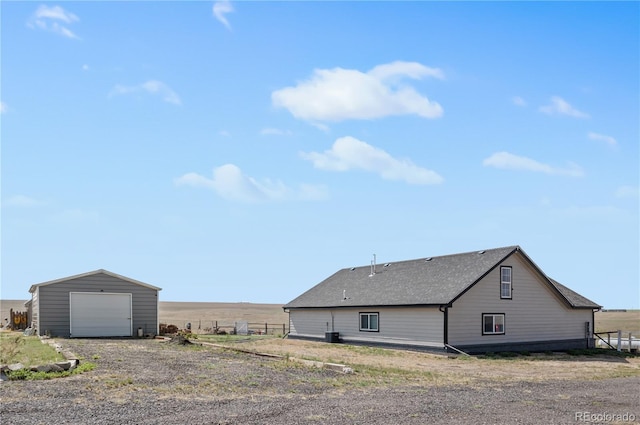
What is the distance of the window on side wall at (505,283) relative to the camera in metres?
29.4

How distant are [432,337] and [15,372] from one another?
58.1 feet

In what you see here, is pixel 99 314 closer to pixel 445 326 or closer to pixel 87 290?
pixel 87 290

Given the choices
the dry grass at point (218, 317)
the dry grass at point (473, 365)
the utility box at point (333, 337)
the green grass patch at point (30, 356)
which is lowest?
the dry grass at point (218, 317)

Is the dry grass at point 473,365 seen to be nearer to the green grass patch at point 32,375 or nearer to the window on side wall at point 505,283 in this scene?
the window on side wall at point 505,283

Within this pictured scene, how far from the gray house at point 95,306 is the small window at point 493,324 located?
62.6 ft

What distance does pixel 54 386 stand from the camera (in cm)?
1370

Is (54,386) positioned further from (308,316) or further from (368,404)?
(308,316)

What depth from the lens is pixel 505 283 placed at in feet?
97.1

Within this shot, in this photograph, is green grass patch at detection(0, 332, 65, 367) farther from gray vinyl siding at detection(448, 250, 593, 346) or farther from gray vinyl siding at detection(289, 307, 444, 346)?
gray vinyl siding at detection(448, 250, 593, 346)

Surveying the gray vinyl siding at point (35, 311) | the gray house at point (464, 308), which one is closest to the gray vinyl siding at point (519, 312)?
the gray house at point (464, 308)

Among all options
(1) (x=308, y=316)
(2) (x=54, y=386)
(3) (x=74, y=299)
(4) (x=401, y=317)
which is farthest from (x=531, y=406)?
(3) (x=74, y=299)

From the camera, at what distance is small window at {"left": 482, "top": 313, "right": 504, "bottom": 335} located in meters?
28.6

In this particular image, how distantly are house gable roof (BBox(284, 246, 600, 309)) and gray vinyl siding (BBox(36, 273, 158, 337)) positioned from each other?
8298 millimetres

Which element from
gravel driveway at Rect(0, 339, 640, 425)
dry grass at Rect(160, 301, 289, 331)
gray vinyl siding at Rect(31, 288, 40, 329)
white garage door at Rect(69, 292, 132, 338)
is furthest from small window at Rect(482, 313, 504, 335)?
dry grass at Rect(160, 301, 289, 331)
